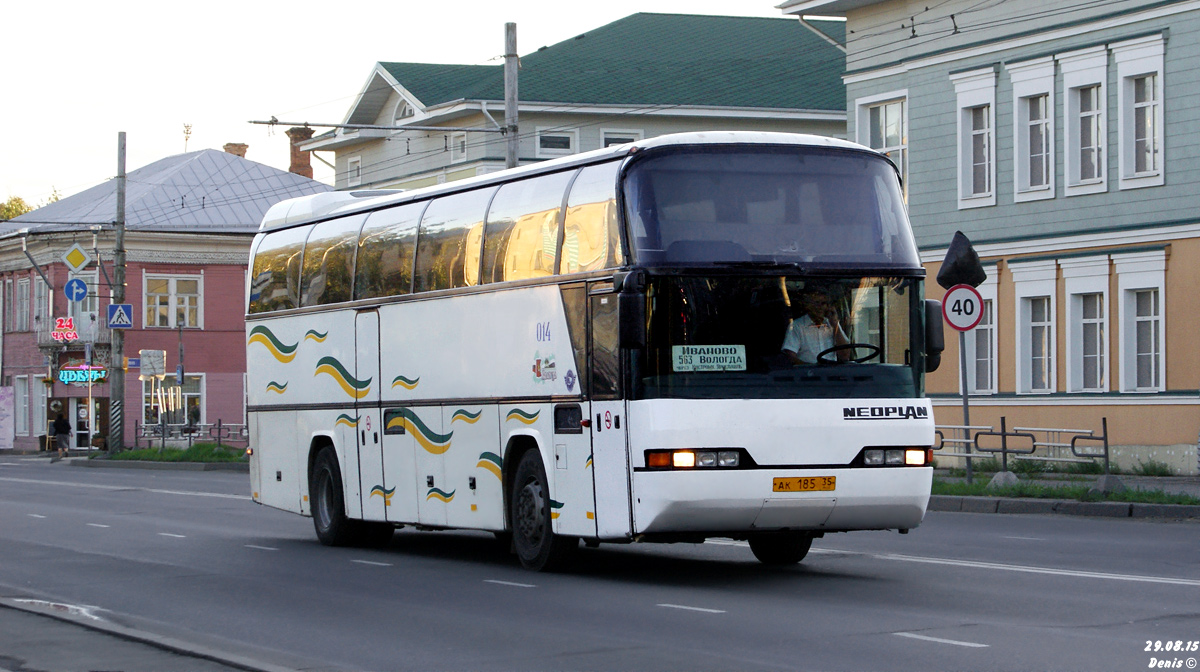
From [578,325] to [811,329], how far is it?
1.90 metres

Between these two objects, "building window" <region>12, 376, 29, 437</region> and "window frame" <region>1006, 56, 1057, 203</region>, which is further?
"building window" <region>12, 376, 29, 437</region>

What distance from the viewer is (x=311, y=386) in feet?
61.8

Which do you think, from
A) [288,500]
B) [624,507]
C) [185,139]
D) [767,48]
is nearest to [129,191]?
[185,139]

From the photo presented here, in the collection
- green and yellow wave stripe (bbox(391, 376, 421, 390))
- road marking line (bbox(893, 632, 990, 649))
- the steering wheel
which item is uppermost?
the steering wheel

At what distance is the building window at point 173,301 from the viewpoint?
218ft

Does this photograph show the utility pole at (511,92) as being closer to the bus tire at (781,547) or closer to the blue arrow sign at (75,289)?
the bus tire at (781,547)

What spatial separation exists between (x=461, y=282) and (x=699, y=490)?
4068 millimetres

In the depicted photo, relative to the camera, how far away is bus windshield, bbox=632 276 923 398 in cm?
1275

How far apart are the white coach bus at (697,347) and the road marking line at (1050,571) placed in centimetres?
119

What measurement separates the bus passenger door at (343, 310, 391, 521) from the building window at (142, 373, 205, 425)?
157ft

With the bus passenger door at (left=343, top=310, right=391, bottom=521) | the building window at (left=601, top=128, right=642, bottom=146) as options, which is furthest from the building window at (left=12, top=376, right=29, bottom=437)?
the bus passenger door at (left=343, top=310, right=391, bottom=521)

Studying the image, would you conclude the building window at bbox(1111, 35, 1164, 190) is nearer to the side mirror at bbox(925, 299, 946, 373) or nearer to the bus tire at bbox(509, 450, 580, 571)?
the side mirror at bbox(925, 299, 946, 373)

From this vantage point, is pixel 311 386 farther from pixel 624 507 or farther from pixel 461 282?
pixel 624 507

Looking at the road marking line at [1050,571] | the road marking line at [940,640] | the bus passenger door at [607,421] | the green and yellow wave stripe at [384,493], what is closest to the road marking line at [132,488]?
the green and yellow wave stripe at [384,493]
